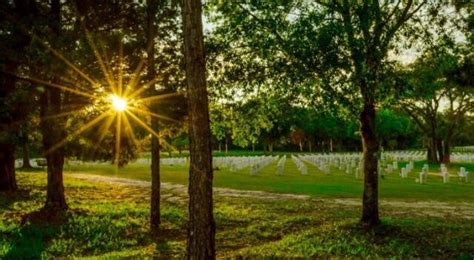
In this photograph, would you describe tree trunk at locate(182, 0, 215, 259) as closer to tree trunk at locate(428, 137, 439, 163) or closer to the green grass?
the green grass

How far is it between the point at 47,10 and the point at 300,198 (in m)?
12.9

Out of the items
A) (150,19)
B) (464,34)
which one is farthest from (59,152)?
(464,34)

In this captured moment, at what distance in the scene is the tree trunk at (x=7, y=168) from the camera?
25397mm

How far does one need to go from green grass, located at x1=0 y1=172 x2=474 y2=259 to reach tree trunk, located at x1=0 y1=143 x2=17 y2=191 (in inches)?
206

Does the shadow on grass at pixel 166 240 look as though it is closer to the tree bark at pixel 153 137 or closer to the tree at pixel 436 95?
the tree bark at pixel 153 137

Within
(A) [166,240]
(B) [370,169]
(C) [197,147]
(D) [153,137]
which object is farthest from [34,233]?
(B) [370,169]

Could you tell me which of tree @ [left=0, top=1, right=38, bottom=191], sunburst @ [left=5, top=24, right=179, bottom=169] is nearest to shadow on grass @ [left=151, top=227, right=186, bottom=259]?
sunburst @ [left=5, top=24, right=179, bottom=169]

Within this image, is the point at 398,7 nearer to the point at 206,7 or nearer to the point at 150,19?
the point at 206,7

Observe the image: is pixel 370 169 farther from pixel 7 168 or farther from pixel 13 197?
pixel 7 168

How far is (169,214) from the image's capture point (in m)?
17.4

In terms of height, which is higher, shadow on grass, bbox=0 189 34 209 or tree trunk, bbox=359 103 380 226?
tree trunk, bbox=359 103 380 226

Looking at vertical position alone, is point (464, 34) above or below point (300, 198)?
above

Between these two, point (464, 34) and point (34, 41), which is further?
point (34, 41)

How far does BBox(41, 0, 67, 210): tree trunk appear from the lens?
17188 mm
